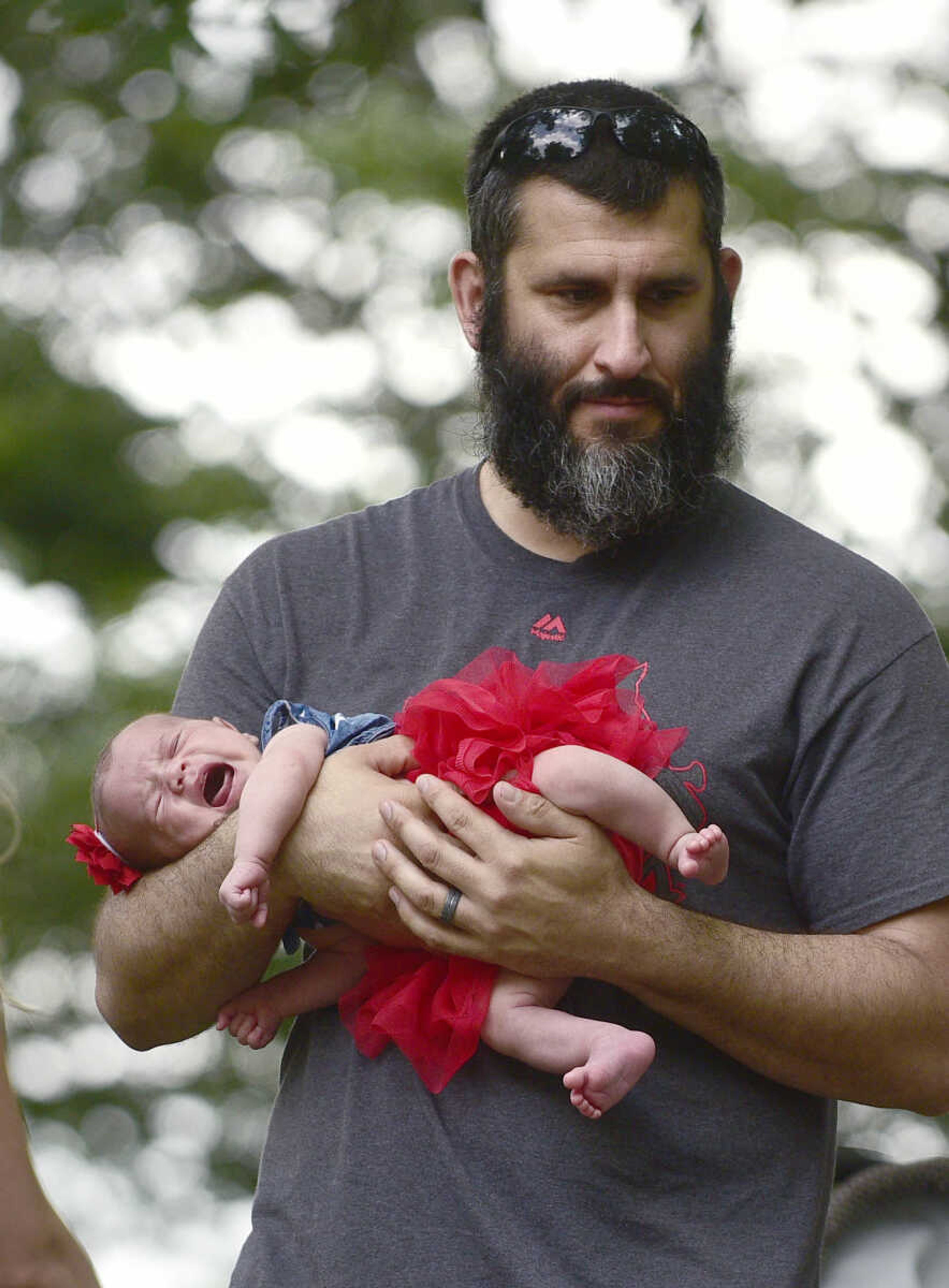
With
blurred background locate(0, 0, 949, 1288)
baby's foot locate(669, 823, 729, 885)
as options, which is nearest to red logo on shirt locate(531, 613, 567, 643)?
baby's foot locate(669, 823, 729, 885)

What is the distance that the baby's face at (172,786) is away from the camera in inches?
117

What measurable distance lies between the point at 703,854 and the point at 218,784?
90cm

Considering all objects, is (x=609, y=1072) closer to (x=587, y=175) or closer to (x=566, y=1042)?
(x=566, y=1042)

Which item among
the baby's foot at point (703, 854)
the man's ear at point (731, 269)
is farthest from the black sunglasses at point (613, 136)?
the baby's foot at point (703, 854)

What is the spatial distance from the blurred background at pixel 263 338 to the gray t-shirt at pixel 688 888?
5.22 m

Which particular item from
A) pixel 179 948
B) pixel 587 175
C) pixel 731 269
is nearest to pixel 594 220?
pixel 587 175

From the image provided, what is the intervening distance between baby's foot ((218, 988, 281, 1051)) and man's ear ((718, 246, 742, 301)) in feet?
5.13

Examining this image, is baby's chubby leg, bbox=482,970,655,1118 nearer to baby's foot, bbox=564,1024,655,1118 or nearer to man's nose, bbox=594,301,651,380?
baby's foot, bbox=564,1024,655,1118

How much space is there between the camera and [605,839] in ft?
8.74

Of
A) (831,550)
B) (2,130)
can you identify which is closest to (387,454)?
(2,130)

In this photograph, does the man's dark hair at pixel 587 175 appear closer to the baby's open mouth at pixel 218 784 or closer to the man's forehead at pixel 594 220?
the man's forehead at pixel 594 220

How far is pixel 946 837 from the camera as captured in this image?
279cm

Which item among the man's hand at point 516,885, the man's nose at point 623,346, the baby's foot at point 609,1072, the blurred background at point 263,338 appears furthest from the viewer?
the blurred background at point 263,338

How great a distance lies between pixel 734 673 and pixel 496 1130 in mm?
821
